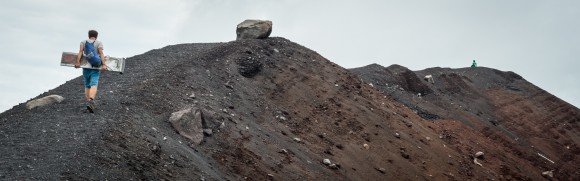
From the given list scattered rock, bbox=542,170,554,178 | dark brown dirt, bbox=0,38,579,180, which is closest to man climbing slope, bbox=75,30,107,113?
dark brown dirt, bbox=0,38,579,180

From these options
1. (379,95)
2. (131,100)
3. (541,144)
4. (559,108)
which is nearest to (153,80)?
(131,100)

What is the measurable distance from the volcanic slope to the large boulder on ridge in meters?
5.85

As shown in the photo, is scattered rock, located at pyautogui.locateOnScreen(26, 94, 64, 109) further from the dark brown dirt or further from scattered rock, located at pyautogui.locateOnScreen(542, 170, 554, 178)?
scattered rock, located at pyautogui.locateOnScreen(542, 170, 554, 178)

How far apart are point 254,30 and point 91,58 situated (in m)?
10.4

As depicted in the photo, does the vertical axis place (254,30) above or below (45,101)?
above

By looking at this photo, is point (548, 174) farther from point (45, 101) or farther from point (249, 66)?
point (45, 101)

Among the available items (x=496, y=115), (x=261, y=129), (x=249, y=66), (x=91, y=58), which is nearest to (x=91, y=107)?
(x=91, y=58)

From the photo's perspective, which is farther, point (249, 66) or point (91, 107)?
point (249, 66)

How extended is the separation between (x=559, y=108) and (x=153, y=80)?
87.9ft

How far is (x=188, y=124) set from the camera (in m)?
10.7

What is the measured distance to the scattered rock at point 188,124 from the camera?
34.3 ft

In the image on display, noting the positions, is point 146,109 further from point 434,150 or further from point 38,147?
point 434,150

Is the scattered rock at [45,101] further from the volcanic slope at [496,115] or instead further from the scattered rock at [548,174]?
the scattered rock at [548,174]

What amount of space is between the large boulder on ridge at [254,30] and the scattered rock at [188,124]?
8.74m
